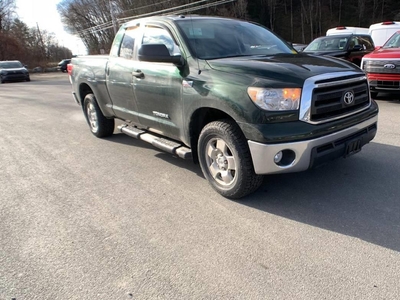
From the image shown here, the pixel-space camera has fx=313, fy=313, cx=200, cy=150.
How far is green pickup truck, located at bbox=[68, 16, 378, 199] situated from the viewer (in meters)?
2.84

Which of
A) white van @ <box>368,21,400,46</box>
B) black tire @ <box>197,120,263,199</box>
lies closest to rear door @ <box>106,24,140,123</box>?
black tire @ <box>197,120,263,199</box>

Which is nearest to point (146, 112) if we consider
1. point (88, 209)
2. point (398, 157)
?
point (88, 209)

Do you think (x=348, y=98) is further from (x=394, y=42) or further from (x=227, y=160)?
(x=394, y=42)

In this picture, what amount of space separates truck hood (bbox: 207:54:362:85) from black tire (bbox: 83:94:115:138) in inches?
126

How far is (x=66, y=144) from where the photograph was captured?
5.84 m

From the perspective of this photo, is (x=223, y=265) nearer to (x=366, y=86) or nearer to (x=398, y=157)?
(x=366, y=86)

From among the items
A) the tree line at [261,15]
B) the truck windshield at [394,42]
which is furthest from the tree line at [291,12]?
the truck windshield at [394,42]

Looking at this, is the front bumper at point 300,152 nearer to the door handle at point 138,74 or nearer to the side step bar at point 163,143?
the side step bar at point 163,143

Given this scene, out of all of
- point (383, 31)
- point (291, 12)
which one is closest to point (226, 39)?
point (383, 31)

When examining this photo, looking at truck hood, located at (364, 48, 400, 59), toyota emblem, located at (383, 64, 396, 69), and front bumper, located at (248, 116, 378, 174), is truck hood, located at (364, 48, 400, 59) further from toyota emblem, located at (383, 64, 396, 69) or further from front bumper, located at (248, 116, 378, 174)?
front bumper, located at (248, 116, 378, 174)

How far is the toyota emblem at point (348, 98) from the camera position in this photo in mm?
3148

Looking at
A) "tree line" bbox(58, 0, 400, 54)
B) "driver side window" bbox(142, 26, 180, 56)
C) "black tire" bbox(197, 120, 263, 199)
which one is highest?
"tree line" bbox(58, 0, 400, 54)

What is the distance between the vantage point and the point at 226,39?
390cm

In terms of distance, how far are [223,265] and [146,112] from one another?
2527mm
